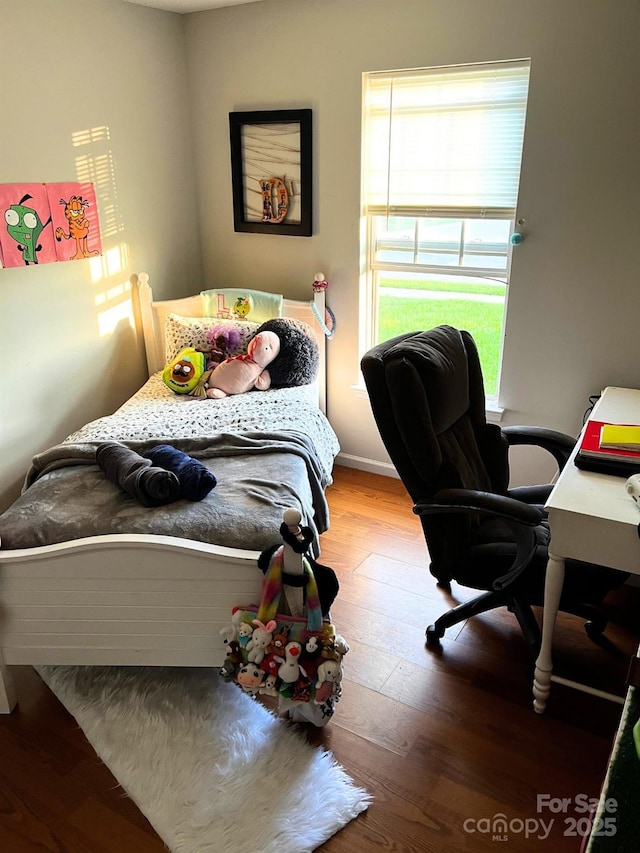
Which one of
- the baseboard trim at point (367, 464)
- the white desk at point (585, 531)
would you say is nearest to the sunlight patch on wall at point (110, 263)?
the baseboard trim at point (367, 464)

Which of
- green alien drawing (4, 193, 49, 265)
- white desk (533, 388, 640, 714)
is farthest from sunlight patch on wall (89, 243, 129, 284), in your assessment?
white desk (533, 388, 640, 714)

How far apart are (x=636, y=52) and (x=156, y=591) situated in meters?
2.48

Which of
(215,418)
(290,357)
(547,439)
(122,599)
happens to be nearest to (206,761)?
(122,599)

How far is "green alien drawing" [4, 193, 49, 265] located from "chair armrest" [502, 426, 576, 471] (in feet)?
6.99

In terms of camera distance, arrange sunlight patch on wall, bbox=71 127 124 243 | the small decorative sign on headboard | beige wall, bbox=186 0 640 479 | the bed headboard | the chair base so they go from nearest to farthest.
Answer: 1. the chair base
2. beige wall, bbox=186 0 640 479
3. the small decorative sign on headboard
4. sunlight patch on wall, bbox=71 127 124 243
5. the bed headboard

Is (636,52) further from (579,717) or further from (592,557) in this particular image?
(579,717)

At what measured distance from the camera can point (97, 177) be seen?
9.97 ft

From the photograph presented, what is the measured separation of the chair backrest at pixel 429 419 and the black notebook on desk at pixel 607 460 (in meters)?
0.37

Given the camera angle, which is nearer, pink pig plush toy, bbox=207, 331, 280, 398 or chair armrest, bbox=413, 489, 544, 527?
chair armrest, bbox=413, 489, 544, 527

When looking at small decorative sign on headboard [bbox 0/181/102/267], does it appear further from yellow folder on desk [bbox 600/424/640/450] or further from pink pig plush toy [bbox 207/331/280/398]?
yellow folder on desk [bbox 600/424/640/450]

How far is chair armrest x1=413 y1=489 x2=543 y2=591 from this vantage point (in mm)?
1811

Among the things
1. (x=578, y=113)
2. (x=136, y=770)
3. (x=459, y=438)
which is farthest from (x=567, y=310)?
(x=136, y=770)

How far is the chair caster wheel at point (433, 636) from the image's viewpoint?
7.34 ft

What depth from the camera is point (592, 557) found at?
5.52ft
